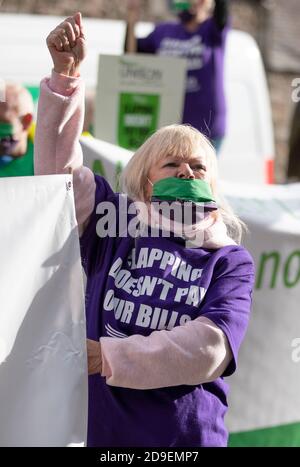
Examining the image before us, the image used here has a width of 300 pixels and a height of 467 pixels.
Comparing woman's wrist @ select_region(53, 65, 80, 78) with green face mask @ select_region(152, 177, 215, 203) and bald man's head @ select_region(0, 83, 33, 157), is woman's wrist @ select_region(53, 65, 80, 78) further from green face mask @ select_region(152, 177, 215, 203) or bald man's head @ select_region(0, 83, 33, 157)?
bald man's head @ select_region(0, 83, 33, 157)

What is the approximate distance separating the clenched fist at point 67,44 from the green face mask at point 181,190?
36 centimetres

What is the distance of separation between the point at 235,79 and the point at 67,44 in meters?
4.03

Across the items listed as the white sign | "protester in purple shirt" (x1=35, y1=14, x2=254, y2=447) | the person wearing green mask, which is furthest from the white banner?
the white sign

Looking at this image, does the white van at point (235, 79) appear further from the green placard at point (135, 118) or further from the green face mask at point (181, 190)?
the green face mask at point (181, 190)

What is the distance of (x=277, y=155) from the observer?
38.8 ft

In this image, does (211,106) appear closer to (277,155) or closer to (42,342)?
(42,342)

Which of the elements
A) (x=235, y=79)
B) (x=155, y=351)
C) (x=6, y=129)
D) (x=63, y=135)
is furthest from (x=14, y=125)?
(x=235, y=79)

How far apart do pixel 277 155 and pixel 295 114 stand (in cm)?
392

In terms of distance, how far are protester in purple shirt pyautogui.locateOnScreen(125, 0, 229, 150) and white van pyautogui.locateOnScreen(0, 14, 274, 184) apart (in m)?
0.26

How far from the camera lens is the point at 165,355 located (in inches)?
95.4

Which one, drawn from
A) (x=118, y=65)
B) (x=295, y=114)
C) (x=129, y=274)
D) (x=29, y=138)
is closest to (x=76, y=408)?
(x=129, y=274)

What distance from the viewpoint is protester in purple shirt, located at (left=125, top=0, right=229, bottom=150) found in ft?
19.7

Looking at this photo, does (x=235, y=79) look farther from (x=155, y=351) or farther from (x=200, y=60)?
(x=155, y=351)

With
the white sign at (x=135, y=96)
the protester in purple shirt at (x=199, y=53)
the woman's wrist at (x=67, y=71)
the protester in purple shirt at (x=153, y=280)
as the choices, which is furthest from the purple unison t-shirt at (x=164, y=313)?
the protester in purple shirt at (x=199, y=53)
